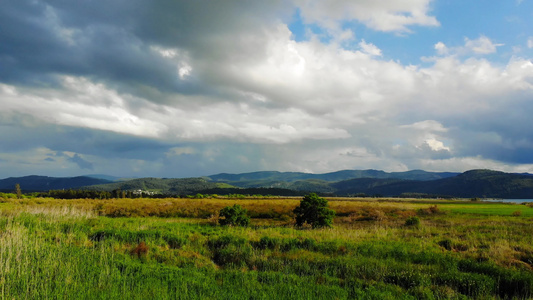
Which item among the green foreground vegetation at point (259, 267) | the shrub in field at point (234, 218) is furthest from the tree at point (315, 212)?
the shrub in field at point (234, 218)

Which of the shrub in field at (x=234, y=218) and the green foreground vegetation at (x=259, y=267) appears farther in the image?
the shrub in field at (x=234, y=218)

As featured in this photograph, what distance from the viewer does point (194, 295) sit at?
9.14 m

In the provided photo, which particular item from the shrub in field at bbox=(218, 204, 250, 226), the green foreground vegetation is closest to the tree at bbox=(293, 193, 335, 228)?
the green foreground vegetation

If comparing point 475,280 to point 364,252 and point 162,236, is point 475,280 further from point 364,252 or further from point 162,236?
point 162,236

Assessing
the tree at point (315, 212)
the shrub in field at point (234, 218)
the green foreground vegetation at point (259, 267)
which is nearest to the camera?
the green foreground vegetation at point (259, 267)

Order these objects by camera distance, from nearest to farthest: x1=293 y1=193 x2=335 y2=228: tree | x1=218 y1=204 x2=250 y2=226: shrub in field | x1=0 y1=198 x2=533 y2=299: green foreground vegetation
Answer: x1=0 y1=198 x2=533 y2=299: green foreground vegetation → x1=293 y1=193 x2=335 y2=228: tree → x1=218 y1=204 x2=250 y2=226: shrub in field

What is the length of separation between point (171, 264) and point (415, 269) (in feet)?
38.5

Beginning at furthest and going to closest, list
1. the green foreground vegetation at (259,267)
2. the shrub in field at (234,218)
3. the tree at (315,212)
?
the shrub in field at (234,218), the tree at (315,212), the green foreground vegetation at (259,267)

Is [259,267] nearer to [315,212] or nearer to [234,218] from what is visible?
[234,218]

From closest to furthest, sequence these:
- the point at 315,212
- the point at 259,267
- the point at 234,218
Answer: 1. the point at 259,267
2. the point at 315,212
3. the point at 234,218

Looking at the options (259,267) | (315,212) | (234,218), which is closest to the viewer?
(259,267)

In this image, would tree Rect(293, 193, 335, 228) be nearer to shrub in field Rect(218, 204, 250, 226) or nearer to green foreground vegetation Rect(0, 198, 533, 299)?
green foreground vegetation Rect(0, 198, 533, 299)

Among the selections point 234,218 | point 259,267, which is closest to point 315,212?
point 234,218

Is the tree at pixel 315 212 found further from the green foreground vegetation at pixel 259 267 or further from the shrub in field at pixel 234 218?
the shrub in field at pixel 234 218
